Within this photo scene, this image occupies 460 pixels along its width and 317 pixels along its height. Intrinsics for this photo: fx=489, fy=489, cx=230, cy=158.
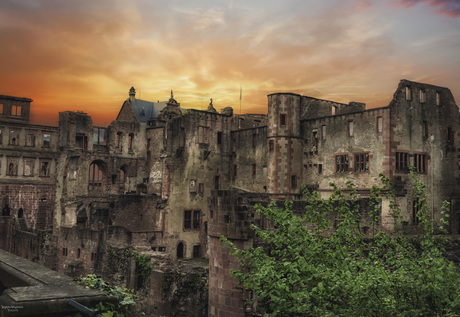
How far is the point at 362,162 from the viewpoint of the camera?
115ft

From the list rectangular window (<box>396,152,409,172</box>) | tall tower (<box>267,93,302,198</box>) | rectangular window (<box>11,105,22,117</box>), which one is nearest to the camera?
rectangular window (<box>396,152,409,172</box>)

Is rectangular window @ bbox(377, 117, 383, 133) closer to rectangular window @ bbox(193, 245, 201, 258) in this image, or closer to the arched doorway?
rectangular window @ bbox(193, 245, 201, 258)

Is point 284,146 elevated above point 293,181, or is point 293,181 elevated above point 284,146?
point 284,146

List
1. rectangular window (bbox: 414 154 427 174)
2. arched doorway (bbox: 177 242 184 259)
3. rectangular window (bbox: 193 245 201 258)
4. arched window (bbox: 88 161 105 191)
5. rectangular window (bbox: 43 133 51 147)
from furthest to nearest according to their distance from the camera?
rectangular window (bbox: 43 133 51 147) < arched window (bbox: 88 161 105 191) < rectangular window (bbox: 193 245 201 258) < arched doorway (bbox: 177 242 184 259) < rectangular window (bbox: 414 154 427 174)

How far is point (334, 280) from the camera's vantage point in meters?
11.8

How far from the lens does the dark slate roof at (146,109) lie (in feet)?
228

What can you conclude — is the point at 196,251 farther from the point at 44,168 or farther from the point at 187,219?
the point at 44,168

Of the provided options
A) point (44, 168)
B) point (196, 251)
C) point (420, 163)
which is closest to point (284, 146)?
point (420, 163)

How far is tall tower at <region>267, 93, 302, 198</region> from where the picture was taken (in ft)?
129

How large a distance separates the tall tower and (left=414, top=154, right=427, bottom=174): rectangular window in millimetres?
9014

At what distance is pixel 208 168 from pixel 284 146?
8542 millimetres

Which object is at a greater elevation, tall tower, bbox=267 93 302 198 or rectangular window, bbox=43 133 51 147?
rectangular window, bbox=43 133 51 147

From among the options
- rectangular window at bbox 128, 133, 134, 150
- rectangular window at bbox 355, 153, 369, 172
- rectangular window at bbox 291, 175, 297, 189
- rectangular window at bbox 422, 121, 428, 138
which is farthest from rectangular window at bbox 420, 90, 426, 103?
rectangular window at bbox 128, 133, 134, 150

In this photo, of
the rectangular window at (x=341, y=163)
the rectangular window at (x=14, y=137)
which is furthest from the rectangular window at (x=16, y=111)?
the rectangular window at (x=341, y=163)
